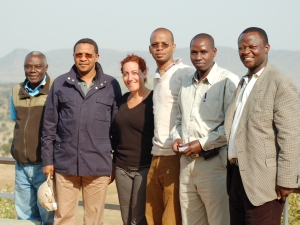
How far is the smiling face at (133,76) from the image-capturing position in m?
5.44

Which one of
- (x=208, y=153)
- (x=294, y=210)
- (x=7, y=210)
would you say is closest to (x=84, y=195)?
(x=208, y=153)

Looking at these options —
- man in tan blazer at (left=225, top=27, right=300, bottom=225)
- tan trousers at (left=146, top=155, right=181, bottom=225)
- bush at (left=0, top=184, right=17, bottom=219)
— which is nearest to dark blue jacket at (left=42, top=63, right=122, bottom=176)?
tan trousers at (left=146, top=155, right=181, bottom=225)

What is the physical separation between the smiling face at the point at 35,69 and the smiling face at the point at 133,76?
1.00m

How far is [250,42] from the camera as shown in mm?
4312

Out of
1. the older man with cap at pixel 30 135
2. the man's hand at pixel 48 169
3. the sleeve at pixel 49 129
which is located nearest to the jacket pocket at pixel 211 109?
the sleeve at pixel 49 129

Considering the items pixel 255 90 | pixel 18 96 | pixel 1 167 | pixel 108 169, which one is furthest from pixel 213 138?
pixel 1 167

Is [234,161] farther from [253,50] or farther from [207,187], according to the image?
[253,50]

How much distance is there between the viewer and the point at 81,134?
17.9 feet

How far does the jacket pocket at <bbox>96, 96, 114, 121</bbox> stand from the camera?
18.1 ft

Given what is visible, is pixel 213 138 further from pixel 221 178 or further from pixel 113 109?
pixel 113 109

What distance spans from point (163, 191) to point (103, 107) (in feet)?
3.32

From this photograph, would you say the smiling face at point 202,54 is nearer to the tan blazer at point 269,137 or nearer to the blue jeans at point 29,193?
the tan blazer at point 269,137

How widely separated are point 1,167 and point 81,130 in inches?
1224

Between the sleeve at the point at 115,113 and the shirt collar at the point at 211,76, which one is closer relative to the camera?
the shirt collar at the point at 211,76
